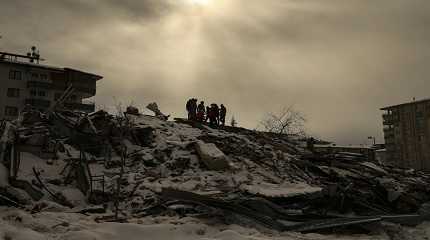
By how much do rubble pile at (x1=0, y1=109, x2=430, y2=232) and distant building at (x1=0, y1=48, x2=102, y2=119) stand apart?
32285 mm

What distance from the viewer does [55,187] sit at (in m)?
10.9

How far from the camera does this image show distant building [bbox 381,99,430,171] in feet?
190

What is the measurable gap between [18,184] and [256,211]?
5.86m

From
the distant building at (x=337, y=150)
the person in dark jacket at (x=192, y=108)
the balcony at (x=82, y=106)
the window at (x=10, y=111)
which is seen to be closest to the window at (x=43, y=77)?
the window at (x=10, y=111)

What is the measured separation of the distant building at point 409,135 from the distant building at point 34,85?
4437 cm

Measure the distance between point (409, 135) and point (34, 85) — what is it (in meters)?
51.4

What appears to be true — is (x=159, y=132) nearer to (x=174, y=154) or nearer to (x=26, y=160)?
(x=174, y=154)

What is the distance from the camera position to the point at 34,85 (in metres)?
47.1

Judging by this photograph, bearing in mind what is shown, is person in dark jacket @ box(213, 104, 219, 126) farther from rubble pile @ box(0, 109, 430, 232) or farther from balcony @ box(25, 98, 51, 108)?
balcony @ box(25, 98, 51, 108)

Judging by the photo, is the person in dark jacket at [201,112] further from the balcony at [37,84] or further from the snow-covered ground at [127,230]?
the balcony at [37,84]

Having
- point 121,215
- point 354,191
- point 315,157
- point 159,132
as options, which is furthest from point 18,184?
point 315,157

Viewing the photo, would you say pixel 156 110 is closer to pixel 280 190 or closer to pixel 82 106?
pixel 280 190

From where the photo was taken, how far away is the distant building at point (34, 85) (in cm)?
4625

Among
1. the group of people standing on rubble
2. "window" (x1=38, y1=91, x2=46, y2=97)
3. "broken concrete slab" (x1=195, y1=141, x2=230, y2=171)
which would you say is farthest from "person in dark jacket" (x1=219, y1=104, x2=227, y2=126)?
"window" (x1=38, y1=91, x2=46, y2=97)
